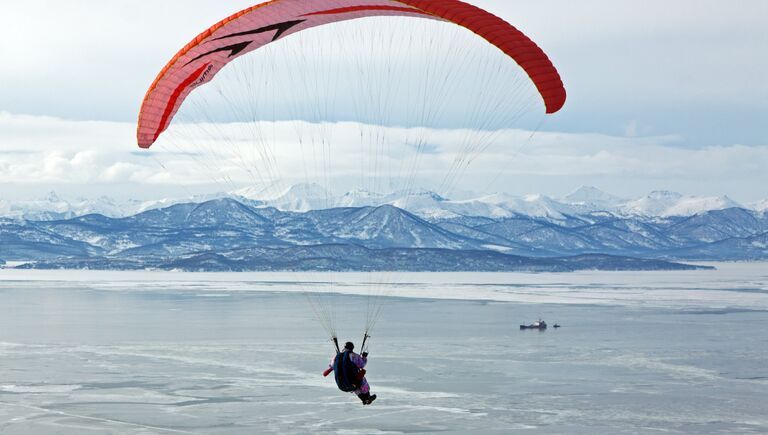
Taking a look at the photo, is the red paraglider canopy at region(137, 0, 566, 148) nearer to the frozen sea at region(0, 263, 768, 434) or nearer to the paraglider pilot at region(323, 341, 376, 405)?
the paraglider pilot at region(323, 341, 376, 405)

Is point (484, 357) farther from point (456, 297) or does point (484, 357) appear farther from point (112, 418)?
point (456, 297)

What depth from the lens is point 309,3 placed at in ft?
66.9

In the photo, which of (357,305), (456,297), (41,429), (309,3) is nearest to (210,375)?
(41,429)

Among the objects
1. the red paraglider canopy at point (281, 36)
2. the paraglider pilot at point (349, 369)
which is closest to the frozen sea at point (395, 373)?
the paraglider pilot at point (349, 369)

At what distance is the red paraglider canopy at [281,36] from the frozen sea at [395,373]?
1023 centimetres

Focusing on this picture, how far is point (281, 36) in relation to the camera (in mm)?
22656

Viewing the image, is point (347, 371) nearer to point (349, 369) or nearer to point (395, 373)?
point (349, 369)

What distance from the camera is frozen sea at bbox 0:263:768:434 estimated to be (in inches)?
1145

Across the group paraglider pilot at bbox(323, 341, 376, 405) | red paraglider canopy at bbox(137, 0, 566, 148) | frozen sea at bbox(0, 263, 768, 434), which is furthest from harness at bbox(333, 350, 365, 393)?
frozen sea at bbox(0, 263, 768, 434)

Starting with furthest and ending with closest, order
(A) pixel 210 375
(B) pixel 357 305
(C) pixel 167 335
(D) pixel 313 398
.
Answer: (B) pixel 357 305, (C) pixel 167 335, (A) pixel 210 375, (D) pixel 313 398

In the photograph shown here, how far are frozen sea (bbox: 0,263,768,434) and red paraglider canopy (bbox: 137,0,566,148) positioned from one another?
10.2 m

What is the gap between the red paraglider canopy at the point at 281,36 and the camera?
20219mm

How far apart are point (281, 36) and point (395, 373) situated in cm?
1865

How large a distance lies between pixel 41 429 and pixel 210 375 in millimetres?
10213
